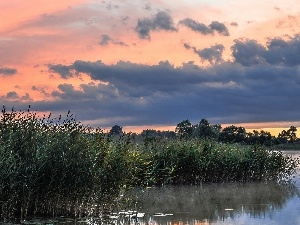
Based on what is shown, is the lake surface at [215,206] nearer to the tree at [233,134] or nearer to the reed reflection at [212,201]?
the reed reflection at [212,201]

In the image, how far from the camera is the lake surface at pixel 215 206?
44.5 feet

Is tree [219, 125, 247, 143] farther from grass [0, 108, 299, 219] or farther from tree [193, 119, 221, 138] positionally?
grass [0, 108, 299, 219]

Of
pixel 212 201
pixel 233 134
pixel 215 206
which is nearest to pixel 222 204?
pixel 215 206

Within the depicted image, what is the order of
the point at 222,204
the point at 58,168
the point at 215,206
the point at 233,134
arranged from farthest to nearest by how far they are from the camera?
the point at 233,134 < the point at 222,204 < the point at 215,206 < the point at 58,168

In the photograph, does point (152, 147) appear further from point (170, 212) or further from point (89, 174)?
point (89, 174)

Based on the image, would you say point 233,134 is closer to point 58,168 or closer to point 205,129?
point 205,129

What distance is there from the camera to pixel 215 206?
1656 cm

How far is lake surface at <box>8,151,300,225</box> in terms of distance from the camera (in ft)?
44.5

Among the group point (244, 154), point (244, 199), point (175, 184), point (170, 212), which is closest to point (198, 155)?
point (175, 184)

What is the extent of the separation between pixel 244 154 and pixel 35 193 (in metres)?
14.6

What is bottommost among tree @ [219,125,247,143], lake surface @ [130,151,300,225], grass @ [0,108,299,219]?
lake surface @ [130,151,300,225]

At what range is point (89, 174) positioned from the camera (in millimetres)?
12688

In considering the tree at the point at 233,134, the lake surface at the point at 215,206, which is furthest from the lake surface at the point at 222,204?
the tree at the point at 233,134

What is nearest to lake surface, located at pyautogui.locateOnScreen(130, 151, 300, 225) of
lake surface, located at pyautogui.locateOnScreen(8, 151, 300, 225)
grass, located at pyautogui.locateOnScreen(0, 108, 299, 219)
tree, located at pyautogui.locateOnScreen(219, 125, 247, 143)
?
lake surface, located at pyautogui.locateOnScreen(8, 151, 300, 225)
